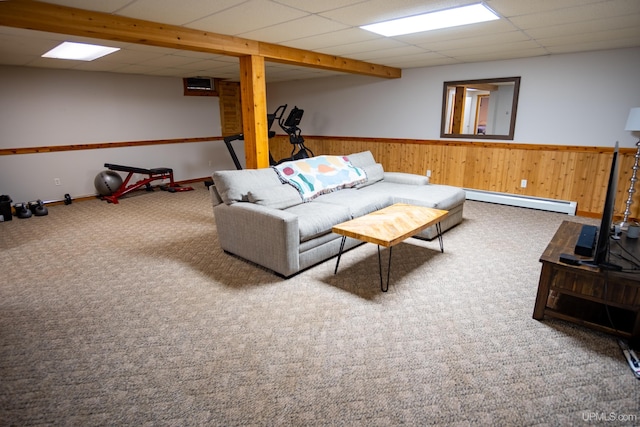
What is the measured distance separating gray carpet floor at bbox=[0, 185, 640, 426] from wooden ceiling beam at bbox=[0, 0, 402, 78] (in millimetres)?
1999

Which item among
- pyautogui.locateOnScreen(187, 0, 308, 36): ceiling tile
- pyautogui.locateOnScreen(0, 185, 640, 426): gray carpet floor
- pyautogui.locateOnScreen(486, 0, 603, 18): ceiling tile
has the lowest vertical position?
pyautogui.locateOnScreen(0, 185, 640, 426): gray carpet floor

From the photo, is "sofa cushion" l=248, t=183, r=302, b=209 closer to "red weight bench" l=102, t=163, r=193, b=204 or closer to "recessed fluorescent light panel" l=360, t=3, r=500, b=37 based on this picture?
"recessed fluorescent light panel" l=360, t=3, r=500, b=37

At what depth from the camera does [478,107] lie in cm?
924

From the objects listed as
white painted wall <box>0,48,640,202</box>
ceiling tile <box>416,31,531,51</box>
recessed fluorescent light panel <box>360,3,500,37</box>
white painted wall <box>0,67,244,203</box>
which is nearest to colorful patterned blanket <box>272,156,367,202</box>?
recessed fluorescent light panel <box>360,3,500,37</box>

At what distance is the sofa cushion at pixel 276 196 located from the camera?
3.21m

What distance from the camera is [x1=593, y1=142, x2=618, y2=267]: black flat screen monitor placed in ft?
6.06

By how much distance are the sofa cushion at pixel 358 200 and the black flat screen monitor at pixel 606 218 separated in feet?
6.33

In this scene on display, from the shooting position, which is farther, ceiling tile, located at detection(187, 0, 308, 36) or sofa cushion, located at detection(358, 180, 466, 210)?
sofa cushion, located at detection(358, 180, 466, 210)

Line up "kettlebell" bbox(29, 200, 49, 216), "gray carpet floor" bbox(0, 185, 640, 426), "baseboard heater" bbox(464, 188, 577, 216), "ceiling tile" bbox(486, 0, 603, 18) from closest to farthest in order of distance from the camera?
1. "gray carpet floor" bbox(0, 185, 640, 426)
2. "ceiling tile" bbox(486, 0, 603, 18)
3. "baseboard heater" bbox(464, 188, 577, 216)
4. "kettlebell" bbox(29, 200, 49, 216)

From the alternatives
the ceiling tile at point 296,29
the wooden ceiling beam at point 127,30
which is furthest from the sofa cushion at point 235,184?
the ceiling tile at point 296,29

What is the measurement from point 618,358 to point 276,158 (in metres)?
7.83

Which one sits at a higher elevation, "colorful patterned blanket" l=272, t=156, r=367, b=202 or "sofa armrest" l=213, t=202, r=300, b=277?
"colorful patterned blanket" l=272, t=156, r=367, b=202

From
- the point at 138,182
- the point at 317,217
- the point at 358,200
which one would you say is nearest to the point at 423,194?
the point at 358,200

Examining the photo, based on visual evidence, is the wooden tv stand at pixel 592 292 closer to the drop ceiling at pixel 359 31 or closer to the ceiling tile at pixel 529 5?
the ceiling tile at pixel 529 5
